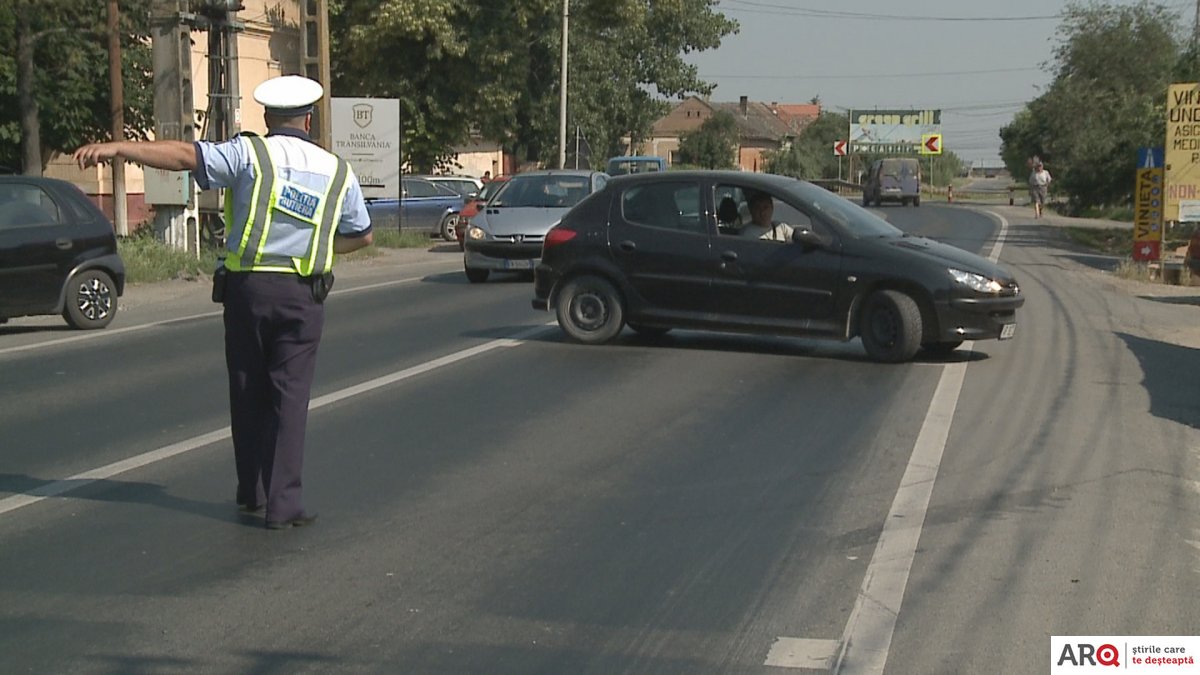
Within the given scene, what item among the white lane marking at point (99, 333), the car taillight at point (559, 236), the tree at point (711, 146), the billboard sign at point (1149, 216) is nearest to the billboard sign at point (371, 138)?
the white lane marking at point (99, 333)

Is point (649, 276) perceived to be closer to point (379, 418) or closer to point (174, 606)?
point (379, 418)

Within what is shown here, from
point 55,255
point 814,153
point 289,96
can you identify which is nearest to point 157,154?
point 289,96

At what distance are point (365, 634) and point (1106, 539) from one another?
3573 millimetres

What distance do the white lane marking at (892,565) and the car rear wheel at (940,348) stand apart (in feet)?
10.4

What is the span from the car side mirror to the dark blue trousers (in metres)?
6.58

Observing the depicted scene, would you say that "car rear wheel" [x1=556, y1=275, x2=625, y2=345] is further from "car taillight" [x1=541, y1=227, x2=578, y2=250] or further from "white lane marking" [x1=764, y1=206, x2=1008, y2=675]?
"white lane marking" [x1=764, y1=206, x2=1008, y2=675]

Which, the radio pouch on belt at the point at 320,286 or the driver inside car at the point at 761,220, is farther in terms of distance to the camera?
the driver inside car at the point at 761,220

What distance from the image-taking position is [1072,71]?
201ft

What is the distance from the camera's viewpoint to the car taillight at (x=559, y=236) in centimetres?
1356

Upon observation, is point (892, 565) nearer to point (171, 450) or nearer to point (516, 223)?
point (171, 450)

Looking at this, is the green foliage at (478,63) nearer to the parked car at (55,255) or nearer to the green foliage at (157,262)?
the green foliage at (157,262)

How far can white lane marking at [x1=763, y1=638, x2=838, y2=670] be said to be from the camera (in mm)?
5078

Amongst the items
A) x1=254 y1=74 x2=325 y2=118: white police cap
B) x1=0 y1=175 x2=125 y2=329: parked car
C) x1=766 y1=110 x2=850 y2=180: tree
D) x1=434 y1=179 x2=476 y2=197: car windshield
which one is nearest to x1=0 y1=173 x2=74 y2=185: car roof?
x1=0 y1=175 x2=125 y2=329: parked car

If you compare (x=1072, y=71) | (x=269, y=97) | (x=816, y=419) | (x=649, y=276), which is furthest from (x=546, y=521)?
(x=1072, y=71)
